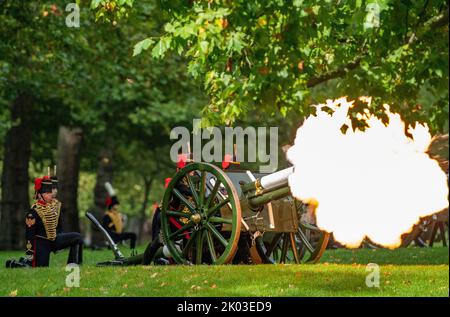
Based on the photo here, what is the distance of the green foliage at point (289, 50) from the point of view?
1062cm

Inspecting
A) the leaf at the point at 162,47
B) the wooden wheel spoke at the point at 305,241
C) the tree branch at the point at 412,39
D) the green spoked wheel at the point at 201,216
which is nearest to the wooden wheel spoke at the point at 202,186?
the green spoked wheel at the point at 201,216

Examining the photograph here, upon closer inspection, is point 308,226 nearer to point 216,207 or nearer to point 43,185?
point 216,207

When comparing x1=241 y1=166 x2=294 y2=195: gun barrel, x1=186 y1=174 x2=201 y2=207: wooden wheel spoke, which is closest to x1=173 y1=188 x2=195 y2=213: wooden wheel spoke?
x1=186 y1=174 x2=201 y2=207: wooden wheel spoke

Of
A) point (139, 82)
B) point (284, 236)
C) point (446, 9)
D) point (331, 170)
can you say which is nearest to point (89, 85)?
point (139, 82)

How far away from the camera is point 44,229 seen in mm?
14977

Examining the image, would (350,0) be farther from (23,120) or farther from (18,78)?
(23,120)

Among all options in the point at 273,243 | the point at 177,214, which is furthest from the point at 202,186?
the point at 273,243

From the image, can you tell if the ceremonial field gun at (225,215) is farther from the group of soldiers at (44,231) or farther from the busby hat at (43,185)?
the busby hat at (43,185)

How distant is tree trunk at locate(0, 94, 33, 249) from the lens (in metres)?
27.7

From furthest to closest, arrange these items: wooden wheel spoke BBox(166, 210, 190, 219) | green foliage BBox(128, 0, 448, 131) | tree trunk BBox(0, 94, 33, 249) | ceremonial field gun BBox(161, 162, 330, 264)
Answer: tree trunk BBox(0, 94, 33, 249) < wooden wheel spoke BBox(166, 210, 190, 219) < ceremonial field gun BBox(161, 162, 330, 264) < green foliage BBox(128, 0, 448, 131)

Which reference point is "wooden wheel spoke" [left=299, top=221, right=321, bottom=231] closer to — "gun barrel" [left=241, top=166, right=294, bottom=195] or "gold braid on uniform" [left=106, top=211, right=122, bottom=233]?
"gun barrel" [left=241, top=166, right=294, bottom=195]

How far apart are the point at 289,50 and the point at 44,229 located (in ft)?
19.8

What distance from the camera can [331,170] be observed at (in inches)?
525

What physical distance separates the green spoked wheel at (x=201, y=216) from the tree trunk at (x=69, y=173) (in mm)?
14934
